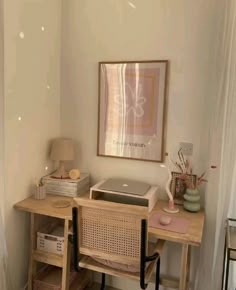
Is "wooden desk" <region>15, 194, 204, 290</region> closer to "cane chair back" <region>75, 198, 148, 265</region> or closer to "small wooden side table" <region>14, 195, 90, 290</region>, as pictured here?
"small wooden side table" <region>14, 195, 90, 290</region>

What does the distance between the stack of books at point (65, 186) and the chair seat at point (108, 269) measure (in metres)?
0.54

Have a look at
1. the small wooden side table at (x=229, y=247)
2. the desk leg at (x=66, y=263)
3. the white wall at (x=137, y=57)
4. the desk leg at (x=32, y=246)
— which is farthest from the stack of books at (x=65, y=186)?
the small wooden side table at (x=229, y=247)

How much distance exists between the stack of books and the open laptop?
22 cm

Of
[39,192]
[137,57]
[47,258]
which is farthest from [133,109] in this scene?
[47,258]

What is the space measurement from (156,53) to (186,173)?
900 millimetres

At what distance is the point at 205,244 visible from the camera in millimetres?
1902

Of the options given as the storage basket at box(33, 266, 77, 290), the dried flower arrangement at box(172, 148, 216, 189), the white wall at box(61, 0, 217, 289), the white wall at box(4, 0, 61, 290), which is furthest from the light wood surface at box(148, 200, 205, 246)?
the white wall at box(4, 0, 61, 290)

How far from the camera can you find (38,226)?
213 cm

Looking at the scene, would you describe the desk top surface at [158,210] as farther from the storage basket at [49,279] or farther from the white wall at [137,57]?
the storage basket at [49,279]

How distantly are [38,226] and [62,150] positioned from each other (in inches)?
23.5

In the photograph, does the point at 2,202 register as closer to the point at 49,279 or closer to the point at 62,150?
the point at 62,150

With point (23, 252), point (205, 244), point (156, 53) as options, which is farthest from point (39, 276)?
point (156, 53)

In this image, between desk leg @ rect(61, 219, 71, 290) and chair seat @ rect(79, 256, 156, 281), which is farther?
desk leg @ rect(61, 219, 71, 290)

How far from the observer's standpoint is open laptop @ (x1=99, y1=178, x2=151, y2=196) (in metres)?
1.97
